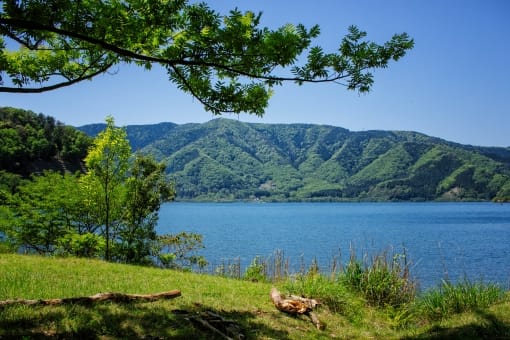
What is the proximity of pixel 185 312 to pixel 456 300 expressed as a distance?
6.54 m

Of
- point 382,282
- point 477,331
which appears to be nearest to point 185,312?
point 477,331

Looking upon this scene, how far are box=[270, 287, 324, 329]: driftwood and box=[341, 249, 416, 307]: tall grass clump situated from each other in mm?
2545

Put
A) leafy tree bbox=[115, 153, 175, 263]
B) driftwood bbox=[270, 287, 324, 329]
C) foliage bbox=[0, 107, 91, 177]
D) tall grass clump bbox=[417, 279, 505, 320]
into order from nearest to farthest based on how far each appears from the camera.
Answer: driftwood bbox=[270, 287, 324, 329]
tall grass clump bbox=[417, 279, 505, 320]
leafy tree bbox=[115, 153, 175, 263]
foliage bbox=[0, 107, 91, 177]

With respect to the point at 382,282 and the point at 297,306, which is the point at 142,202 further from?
the point at 297,306

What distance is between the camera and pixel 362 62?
5660 millimetres

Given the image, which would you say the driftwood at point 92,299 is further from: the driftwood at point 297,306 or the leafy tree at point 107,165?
the leafy tree at point 107,165

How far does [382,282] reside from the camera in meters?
11.1

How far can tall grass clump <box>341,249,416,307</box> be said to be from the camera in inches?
432

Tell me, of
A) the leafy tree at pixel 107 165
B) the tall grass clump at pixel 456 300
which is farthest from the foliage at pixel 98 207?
the tall grass clump at pixel 456 300

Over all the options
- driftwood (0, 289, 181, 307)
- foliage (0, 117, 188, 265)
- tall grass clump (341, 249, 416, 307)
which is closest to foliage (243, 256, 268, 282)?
tall grass clump (341, 249, 416, 307)

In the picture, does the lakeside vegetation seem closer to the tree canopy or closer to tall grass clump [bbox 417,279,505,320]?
tall grass clump [bbox 417,279,505,320]

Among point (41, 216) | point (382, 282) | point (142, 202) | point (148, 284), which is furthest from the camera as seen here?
point (142, 202)

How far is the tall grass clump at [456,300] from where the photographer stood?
31.7 ft

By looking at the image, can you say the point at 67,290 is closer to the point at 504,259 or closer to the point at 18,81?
the point at 18,81
